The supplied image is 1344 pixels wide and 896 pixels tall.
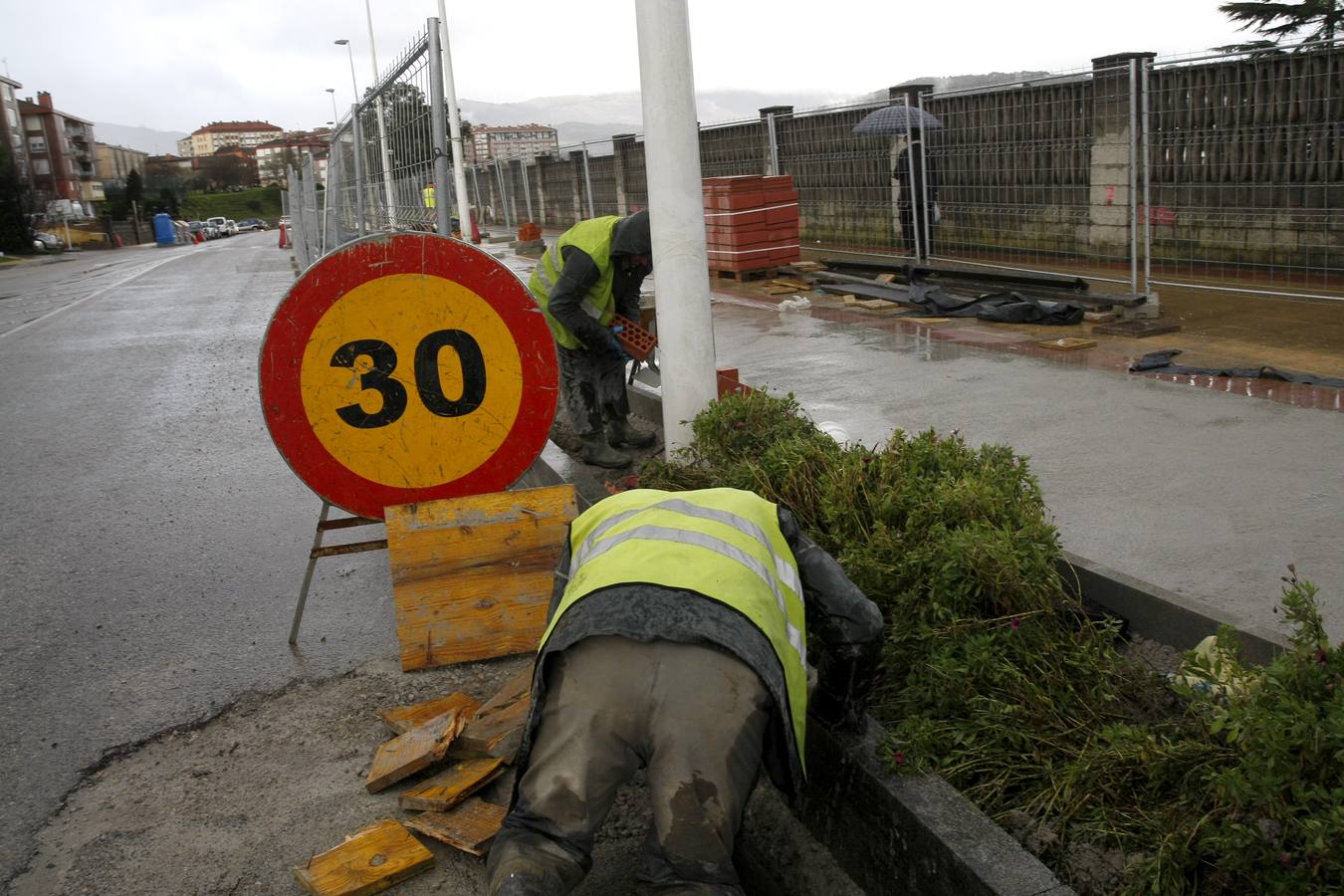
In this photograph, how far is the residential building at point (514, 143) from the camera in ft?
121

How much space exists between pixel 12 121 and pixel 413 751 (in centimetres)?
11226

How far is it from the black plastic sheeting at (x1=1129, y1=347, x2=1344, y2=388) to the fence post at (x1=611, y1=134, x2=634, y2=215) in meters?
18.4

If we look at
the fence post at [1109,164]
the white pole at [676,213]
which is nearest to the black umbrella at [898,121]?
the fence post at [1109,164]

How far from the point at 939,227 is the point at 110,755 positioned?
13089 millimetres

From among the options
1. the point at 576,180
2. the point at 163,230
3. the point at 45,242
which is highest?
the point at 576,180

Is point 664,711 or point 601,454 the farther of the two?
point 601,454

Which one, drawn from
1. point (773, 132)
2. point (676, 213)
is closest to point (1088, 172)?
point (773, 132)

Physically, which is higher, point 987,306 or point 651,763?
point 651,763

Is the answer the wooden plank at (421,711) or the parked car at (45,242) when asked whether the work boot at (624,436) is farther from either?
the parked car at (45,242)

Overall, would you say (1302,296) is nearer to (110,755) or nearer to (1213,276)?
(1213,276)

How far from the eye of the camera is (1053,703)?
118 inches

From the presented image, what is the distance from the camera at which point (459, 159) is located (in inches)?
871

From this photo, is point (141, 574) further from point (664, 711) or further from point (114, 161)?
point (114, 161)

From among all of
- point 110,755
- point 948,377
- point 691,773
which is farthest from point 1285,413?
point 110,755
